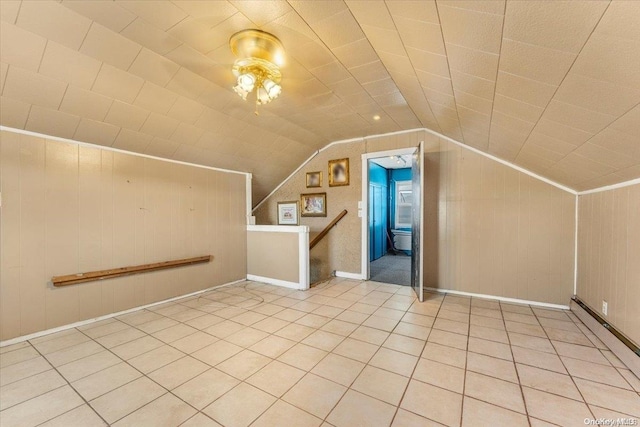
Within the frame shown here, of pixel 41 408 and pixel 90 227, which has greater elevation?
pixel 90 227

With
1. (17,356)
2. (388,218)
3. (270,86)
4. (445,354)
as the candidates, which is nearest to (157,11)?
(270,86)

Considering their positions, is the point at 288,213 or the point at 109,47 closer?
the point at 109,47

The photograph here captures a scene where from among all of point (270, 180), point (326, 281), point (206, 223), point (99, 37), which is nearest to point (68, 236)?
point (206, 223)

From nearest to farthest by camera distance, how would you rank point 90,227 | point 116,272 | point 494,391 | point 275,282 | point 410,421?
point 410,421, point 494,391, point 90,227, point 116,272, point 275,282

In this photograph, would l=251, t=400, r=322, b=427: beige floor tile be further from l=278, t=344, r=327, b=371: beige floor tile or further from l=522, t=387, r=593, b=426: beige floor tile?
l=522, t=387, r=593, b=426: beige floor tile

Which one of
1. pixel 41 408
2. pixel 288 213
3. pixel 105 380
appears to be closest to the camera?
pixel 41 408

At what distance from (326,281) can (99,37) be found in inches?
153

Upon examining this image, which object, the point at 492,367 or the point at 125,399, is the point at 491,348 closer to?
the point at 492,367

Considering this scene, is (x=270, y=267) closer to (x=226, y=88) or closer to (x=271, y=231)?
(x=271, y=231)

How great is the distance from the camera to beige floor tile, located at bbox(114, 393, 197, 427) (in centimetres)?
146

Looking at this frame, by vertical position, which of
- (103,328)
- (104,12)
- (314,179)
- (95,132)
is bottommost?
(103,328)

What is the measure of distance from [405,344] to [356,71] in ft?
8.16

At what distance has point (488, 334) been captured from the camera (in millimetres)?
2486

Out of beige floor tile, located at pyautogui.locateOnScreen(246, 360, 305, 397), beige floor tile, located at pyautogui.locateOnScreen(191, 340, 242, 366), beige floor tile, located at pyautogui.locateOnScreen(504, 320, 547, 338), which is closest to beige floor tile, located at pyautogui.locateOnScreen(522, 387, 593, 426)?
beige floor tile, located at pyautogui.locateOnScreen(504, 320, 547, 338)
